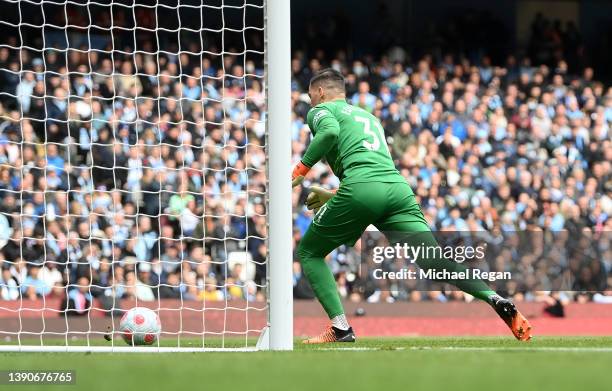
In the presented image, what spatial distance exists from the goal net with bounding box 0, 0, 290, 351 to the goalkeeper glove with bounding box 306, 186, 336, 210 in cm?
373

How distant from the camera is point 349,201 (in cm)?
823

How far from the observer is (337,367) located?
17.9 feet

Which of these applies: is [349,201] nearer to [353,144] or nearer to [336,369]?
[353,144]

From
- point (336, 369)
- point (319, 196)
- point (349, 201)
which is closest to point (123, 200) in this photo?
point (319, 196)

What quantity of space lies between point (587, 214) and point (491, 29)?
5121 mm

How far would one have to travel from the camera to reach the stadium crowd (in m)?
13.8

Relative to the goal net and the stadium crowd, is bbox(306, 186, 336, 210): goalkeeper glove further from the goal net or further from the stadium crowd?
the goal net

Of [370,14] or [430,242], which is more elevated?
[370,14]

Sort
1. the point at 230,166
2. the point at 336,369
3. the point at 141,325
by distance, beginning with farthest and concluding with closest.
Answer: the point at 230,166
the point at 141,325
the point at 336,369

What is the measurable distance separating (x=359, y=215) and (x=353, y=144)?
19.6 inches

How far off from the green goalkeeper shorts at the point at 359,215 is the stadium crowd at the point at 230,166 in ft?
11.2

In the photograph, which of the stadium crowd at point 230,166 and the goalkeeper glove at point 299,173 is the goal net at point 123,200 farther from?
the goalkeeper glove at point 299,173

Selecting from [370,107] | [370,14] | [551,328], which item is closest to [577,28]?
[370,14]

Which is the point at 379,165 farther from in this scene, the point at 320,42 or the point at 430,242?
the point at 320,42
